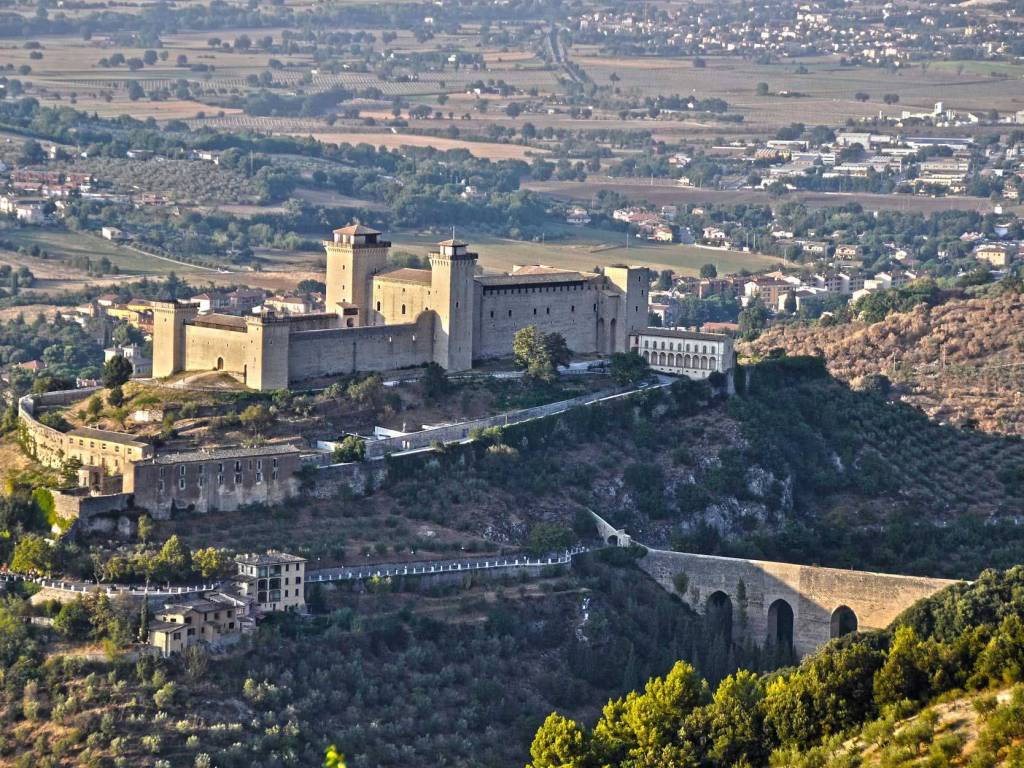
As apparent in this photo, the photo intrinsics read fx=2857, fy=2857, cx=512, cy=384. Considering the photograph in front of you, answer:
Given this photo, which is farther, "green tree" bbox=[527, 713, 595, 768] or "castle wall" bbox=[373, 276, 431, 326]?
"castle wall" bbox=[373, 276, 431, 326]

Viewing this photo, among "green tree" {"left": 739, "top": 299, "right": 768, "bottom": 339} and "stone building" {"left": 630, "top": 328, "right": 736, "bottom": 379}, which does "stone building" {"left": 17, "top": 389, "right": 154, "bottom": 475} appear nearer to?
"stone building" {"left": 630, "top": 328, "right": 736, "bottom": 379}

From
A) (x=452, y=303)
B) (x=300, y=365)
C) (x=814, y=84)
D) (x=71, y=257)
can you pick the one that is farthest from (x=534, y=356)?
(x=814, y=84)

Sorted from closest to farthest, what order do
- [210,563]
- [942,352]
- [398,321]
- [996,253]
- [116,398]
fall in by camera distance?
[210,563]
[116,398]
[398,321]
[942,352]
[996,253]

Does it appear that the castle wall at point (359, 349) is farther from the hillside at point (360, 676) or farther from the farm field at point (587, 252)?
the farm field at point (587, 252)

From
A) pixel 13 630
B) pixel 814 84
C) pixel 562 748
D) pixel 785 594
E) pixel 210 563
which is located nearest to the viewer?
pixel 562 748

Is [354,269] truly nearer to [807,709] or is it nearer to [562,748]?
[562,748]

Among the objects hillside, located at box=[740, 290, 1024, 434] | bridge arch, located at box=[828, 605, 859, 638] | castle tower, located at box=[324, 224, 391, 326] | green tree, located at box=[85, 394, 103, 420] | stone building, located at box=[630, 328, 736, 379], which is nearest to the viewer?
bridge arch, located at box=[828, 605, 859, 638]

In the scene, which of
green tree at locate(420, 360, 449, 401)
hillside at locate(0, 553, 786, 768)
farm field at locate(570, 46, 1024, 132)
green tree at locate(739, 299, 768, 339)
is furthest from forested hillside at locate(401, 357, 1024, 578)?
farm field at locate(570, 46, 1024, 132)
